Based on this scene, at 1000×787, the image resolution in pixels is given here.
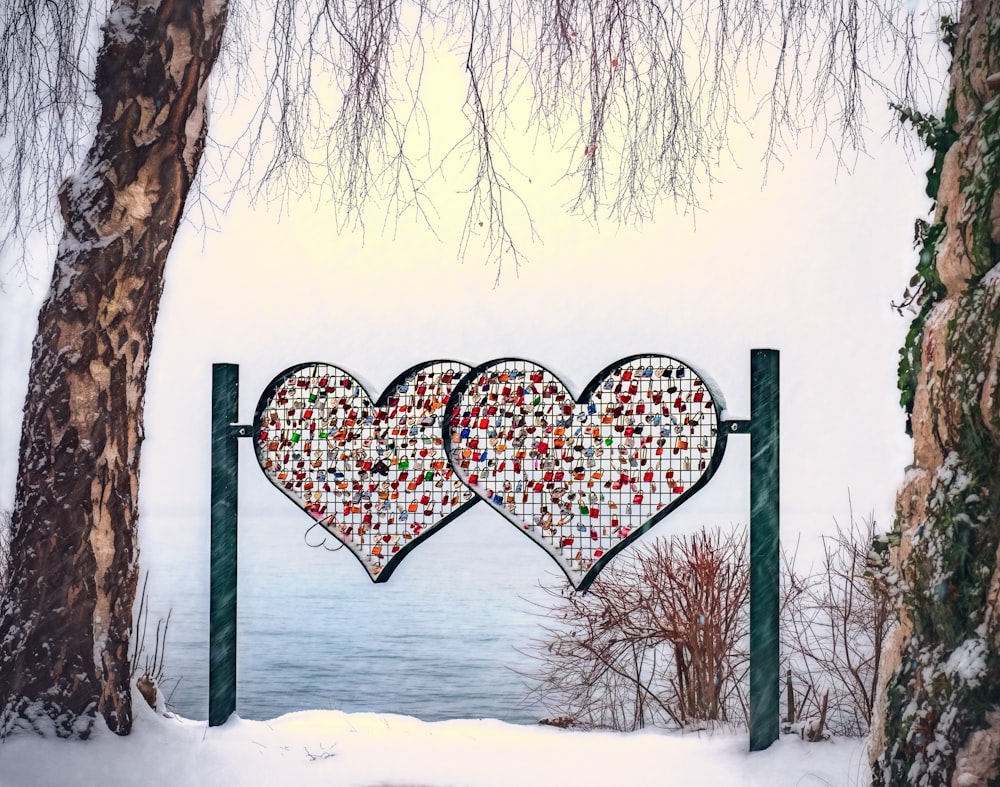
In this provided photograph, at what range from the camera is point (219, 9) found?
336 centimetres

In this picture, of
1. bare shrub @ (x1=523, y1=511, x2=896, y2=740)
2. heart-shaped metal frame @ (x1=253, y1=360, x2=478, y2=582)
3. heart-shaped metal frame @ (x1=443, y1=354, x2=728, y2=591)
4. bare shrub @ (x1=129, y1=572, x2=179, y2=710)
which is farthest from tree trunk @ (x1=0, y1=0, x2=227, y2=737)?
bare shrub @ (x1=523, y1=511, x2=896, y2=740)

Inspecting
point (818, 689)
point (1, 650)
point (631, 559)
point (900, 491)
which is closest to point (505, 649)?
point (631, 559)

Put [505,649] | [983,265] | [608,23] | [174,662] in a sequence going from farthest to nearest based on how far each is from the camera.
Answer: [505,649], [174,662], [608,23], [983,265]

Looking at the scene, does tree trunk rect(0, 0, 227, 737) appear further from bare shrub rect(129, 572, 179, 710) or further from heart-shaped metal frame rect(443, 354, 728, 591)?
heart-shaped metal frame rect(443, 354, 728, 591)

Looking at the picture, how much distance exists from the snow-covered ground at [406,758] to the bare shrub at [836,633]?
0.74 meters

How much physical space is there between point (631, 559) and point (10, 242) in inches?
109

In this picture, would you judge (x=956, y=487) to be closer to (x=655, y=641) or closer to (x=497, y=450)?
(x=497, y=450)

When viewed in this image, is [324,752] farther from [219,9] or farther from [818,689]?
[219,9]

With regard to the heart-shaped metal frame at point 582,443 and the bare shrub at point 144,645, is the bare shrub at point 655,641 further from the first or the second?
the bare shrub at point 144,645

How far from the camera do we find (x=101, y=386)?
3242 millimetres

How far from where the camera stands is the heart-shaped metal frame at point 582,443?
315 cm

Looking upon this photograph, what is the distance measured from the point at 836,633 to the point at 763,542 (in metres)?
1.22

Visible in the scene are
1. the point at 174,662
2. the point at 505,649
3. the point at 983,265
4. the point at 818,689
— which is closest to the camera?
the point at 983,265

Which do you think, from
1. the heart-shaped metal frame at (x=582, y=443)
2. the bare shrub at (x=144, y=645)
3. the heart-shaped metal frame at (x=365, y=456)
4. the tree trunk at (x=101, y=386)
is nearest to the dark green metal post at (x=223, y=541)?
the heart-shaped metal frame at (x=365, y=456)
